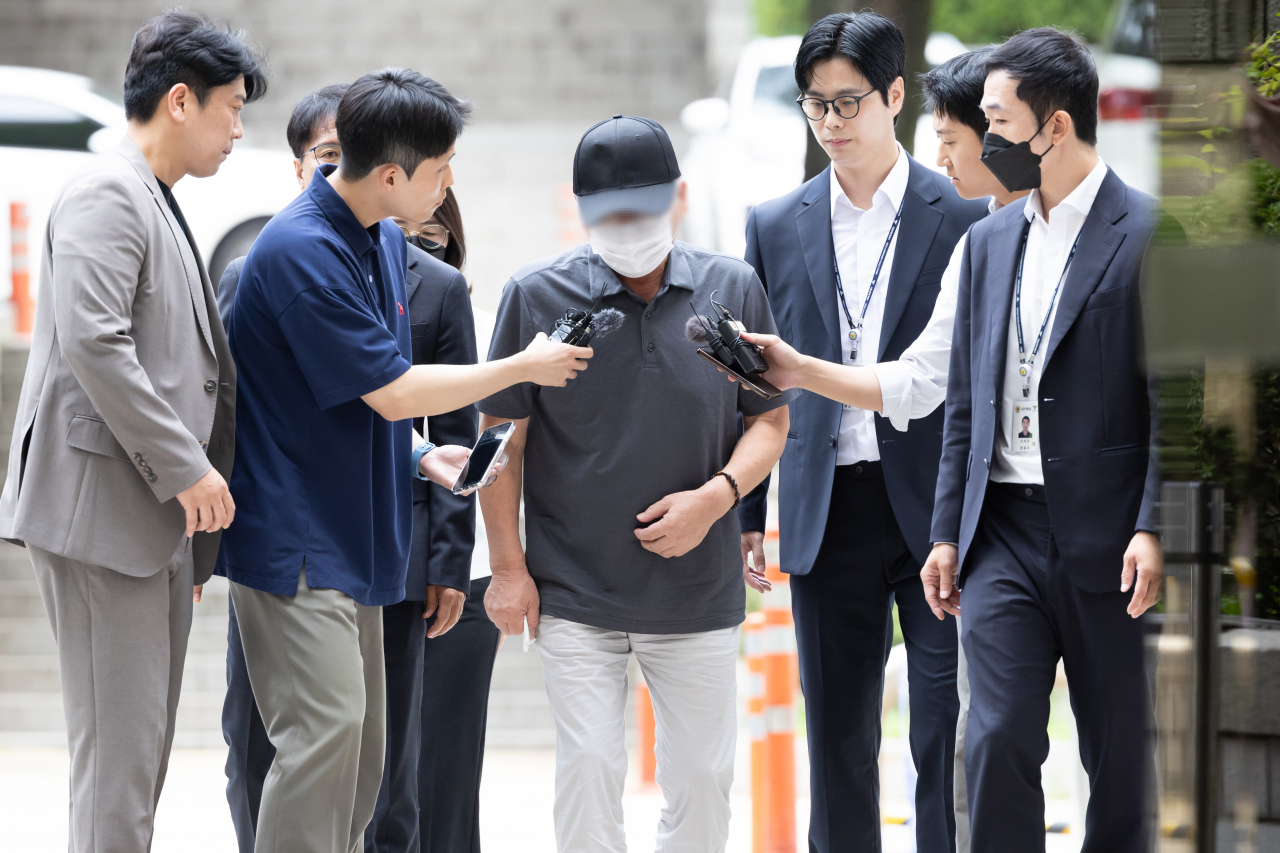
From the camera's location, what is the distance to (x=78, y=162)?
7.23 metres

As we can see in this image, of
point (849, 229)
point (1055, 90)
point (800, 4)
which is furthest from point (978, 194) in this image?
point (800, 4)

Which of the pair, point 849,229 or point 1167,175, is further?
point 849,229

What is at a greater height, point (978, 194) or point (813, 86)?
point (813, 86)

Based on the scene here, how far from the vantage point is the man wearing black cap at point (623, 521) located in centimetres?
251

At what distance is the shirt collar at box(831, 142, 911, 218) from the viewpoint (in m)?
3.02

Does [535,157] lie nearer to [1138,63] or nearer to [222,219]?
[222,219]

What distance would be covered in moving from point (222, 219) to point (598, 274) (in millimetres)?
5281

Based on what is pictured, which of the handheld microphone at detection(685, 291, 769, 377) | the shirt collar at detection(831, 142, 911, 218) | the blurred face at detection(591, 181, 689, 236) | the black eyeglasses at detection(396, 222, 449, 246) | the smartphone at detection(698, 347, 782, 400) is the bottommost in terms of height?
the smartphone at detection(698, 347, 782, 400)

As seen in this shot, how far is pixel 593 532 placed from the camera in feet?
8.38

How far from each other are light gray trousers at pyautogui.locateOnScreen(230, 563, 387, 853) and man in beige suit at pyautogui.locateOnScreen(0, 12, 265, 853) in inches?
6.9

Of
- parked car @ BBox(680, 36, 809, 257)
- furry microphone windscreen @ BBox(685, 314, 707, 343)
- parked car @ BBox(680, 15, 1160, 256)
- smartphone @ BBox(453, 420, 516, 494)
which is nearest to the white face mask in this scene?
furry microphone windscreen @ BBox(685, 314, 707, 343)

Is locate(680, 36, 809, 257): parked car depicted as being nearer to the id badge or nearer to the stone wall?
the stone wall

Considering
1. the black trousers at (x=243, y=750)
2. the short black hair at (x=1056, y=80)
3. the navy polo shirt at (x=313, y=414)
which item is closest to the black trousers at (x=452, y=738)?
the black trousers at (x=243, y=750)

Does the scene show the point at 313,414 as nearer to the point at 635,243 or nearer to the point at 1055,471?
the point at 635,243
